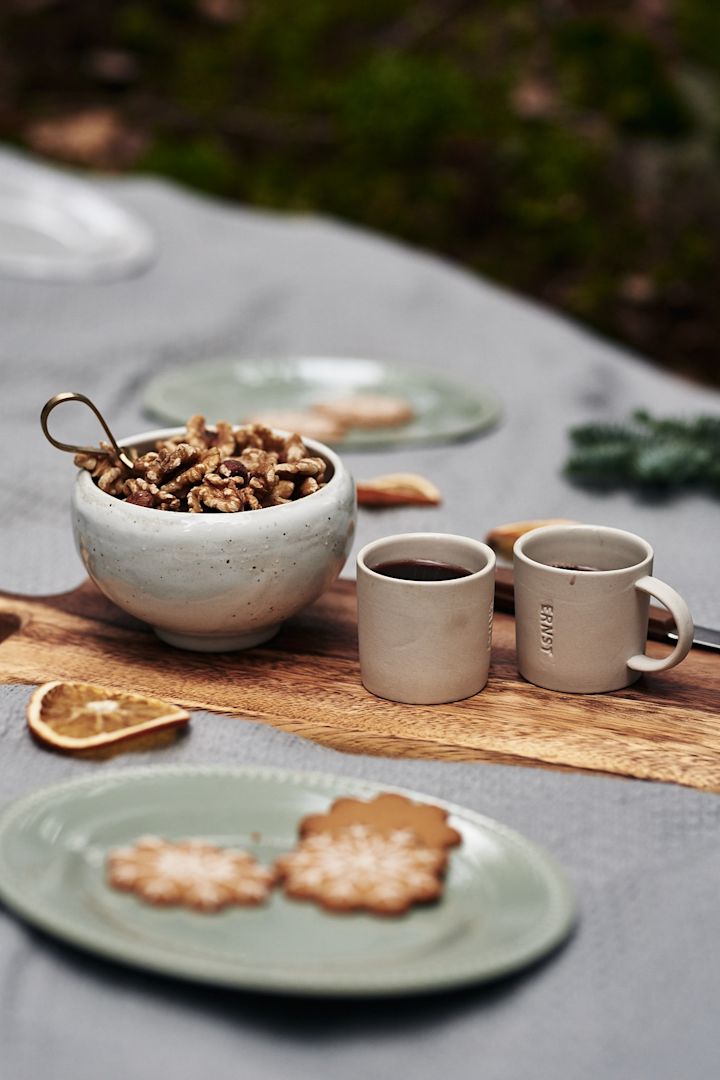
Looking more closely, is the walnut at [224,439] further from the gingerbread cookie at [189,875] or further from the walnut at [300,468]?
the gingerbread cookie at [189,875]

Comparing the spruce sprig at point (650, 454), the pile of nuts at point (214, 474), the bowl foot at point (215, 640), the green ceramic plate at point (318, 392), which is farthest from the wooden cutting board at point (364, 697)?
the green ceramic plate at point (318, 392)

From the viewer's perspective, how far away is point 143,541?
827mm

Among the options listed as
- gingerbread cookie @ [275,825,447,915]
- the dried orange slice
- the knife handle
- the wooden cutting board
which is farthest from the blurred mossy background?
gingerbread cookie @ [275,825,447,915]

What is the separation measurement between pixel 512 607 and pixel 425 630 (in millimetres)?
181

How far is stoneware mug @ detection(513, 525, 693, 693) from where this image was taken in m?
0.81

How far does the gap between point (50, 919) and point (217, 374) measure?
1002 mm

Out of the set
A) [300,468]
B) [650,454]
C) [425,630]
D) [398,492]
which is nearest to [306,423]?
[398,492]

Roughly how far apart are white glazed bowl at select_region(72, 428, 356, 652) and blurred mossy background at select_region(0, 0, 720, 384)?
83.9 inches

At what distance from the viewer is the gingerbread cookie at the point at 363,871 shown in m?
0.61

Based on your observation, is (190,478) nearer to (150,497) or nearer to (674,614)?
(150,497)

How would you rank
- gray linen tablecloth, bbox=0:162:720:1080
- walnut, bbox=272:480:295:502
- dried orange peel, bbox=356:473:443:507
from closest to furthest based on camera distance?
gray linen tablecloth, bbox=0:162:720:1080 < walnut, bbox=272:480:295:502 < dried orange peel, bbox=356:473:443:507

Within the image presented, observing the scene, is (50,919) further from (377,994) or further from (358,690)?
(358,690)

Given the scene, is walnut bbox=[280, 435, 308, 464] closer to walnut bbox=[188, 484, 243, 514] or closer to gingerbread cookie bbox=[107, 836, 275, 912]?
walnut bbox=[188, 484, 243, 514]

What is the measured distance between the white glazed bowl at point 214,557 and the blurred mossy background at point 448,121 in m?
2.13
